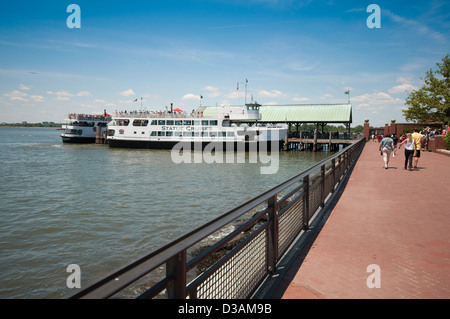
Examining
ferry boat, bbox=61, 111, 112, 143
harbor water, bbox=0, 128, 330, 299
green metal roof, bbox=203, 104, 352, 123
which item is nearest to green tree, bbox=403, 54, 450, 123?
green metal roof, bbox=203, 104, 352, 123

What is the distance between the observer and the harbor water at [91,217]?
8039 mm

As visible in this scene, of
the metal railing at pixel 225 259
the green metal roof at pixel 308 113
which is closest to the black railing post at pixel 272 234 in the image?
the metal railing at pixel 225 259

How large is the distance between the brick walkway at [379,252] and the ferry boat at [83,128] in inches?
2788

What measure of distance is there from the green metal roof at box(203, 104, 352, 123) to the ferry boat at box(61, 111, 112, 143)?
3981cm

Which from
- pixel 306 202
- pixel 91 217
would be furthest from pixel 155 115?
pixel 306 202

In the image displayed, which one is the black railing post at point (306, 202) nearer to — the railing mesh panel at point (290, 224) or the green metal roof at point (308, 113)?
the railing mesh panel at point (290, 224)

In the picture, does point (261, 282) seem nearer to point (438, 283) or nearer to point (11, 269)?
point (438, 283)

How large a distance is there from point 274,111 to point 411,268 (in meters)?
55.2

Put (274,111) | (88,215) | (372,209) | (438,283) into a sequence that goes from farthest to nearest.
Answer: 1. (274,111)
2. (88,215)
3. (372,209)
4. (438,283)

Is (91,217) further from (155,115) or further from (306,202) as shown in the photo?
(155,115)

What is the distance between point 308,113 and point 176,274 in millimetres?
56258

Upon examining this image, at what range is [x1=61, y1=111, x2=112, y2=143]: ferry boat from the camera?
68812mm

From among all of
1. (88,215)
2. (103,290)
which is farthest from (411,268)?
(88,215)

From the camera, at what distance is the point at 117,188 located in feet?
61.1
